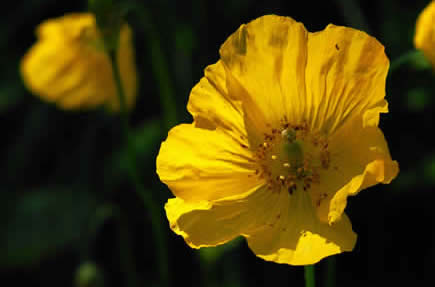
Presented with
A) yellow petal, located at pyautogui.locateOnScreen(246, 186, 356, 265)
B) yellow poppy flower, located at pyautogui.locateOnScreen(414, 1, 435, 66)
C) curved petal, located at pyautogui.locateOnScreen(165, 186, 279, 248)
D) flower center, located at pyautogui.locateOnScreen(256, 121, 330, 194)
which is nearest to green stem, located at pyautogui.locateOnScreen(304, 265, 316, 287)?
yellow petal, located at pyautogui.locateOnScreen(246, 186, 356, 265)

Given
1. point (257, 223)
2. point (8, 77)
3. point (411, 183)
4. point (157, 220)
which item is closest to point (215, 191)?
point (257, 223)

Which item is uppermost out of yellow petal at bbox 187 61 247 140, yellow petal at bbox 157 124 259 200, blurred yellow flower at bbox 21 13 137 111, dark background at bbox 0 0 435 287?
yellow petal at bbox 187 61 247 140

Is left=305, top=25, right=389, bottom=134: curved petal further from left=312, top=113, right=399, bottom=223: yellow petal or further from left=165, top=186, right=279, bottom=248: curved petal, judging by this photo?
left=165, top=186, right=279, bottom=248: curved petal

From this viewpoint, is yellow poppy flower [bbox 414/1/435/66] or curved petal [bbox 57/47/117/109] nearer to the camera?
yellow poppy flower [bbox 414/1/435/66]

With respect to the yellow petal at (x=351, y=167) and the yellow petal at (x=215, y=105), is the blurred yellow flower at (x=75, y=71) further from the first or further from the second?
the yellow petal at (x=351, y=167)

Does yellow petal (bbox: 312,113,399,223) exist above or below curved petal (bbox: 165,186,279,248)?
above

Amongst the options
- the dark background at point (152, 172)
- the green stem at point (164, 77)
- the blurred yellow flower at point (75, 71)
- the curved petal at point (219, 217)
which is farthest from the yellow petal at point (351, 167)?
the blurred yellow flower at point (75, 71)

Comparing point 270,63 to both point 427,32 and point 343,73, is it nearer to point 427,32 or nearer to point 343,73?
point 343,73
